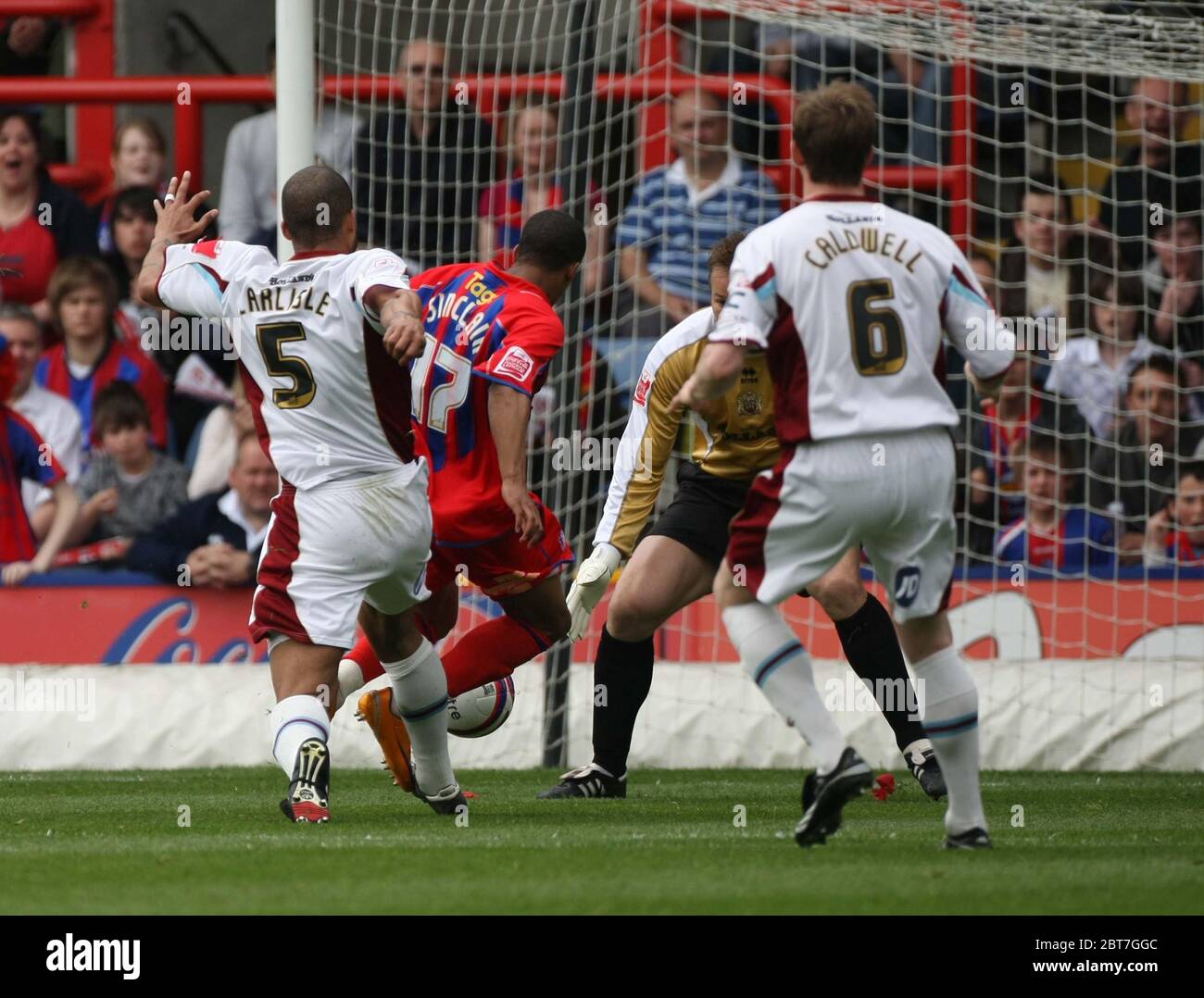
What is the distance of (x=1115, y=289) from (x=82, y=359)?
5.63m

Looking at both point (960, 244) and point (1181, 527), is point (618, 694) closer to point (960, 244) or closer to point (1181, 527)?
point (1181, 527)

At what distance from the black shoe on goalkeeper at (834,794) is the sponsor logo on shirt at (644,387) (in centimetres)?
264

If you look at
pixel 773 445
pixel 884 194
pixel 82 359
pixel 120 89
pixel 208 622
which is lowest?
pixel 208 622

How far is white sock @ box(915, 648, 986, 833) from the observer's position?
16.4ft

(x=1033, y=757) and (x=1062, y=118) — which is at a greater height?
(x=1062, y=118)

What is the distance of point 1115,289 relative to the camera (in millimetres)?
10484

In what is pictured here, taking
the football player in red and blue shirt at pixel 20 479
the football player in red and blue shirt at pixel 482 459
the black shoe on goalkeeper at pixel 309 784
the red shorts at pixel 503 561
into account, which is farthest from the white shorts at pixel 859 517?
the football player in red and blue shirt at pixel 20 479

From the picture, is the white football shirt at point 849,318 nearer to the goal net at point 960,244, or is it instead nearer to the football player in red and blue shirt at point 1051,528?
the goal net at point 960,244

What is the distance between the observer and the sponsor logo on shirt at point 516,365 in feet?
21.3

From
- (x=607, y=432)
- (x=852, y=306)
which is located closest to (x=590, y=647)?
(x=607, y=432)

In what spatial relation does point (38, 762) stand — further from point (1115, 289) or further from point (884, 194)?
point (1115, 289)

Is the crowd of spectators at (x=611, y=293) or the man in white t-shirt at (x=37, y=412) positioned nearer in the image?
the crowd of spectators at (x=611, y=293)

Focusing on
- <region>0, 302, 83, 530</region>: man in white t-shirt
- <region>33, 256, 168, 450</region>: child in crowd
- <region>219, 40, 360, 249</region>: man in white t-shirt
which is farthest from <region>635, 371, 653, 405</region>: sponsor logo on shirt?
<region>0, 302, 83, 530</region>: man in white t-shirt

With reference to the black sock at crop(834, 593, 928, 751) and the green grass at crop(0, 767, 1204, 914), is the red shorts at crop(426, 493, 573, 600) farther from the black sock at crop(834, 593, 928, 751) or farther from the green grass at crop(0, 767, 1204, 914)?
the black sock at crop(834, 593, 928, 751)
